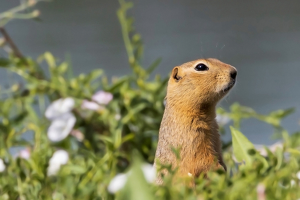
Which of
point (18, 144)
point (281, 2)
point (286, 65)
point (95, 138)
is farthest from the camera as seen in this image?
point (281, 2)

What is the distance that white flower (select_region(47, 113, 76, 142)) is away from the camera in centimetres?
184

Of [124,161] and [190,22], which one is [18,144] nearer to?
[124,161]

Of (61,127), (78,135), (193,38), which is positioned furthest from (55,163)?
(193,38)

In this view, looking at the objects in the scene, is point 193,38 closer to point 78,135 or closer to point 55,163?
point 78,135

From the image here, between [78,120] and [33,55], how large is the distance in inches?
124

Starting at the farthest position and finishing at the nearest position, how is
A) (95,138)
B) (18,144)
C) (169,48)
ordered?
(169,48) → (95,138) → (18,144)

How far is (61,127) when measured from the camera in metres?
1.87

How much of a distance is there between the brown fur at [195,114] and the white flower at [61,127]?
13.8 inches

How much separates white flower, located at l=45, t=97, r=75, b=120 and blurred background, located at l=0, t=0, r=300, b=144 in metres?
2.08

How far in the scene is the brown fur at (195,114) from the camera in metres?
1.62

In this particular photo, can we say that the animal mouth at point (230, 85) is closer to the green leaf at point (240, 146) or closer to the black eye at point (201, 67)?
the black eye at point (201, 67)

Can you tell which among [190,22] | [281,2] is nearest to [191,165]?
[190,22]

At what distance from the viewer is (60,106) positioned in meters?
1.91

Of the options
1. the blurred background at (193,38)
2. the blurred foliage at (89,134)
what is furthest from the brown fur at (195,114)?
the blurred background at (193,38)
